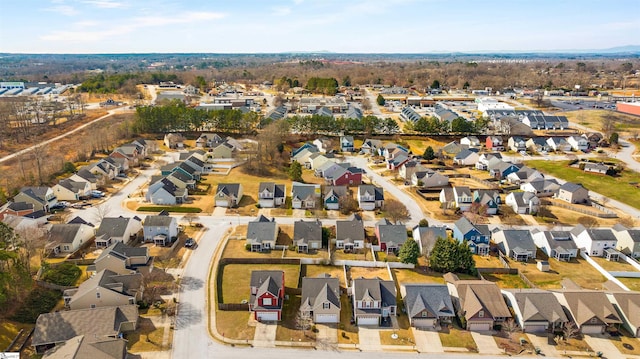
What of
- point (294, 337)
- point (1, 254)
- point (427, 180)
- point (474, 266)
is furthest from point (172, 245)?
point (427, 180)

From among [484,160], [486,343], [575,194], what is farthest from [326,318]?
[484,160]

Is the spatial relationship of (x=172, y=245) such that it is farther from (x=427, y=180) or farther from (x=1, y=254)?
(x=427, y=180)

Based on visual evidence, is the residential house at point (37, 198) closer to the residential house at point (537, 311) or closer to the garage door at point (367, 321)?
the garage door at point (367, 321)

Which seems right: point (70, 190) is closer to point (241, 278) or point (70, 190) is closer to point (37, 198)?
point (37, 198)

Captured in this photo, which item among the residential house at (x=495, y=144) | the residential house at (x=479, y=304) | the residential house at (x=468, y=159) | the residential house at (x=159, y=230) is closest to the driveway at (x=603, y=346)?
the residential house at (x=479, y=304)

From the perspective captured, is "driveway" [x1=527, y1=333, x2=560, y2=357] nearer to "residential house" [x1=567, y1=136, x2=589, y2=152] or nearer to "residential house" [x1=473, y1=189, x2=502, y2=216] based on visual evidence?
"residential house" [x1=473, y1=189, x2=502, y2=216]

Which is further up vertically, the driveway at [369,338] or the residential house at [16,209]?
the residential house at [16,209]
